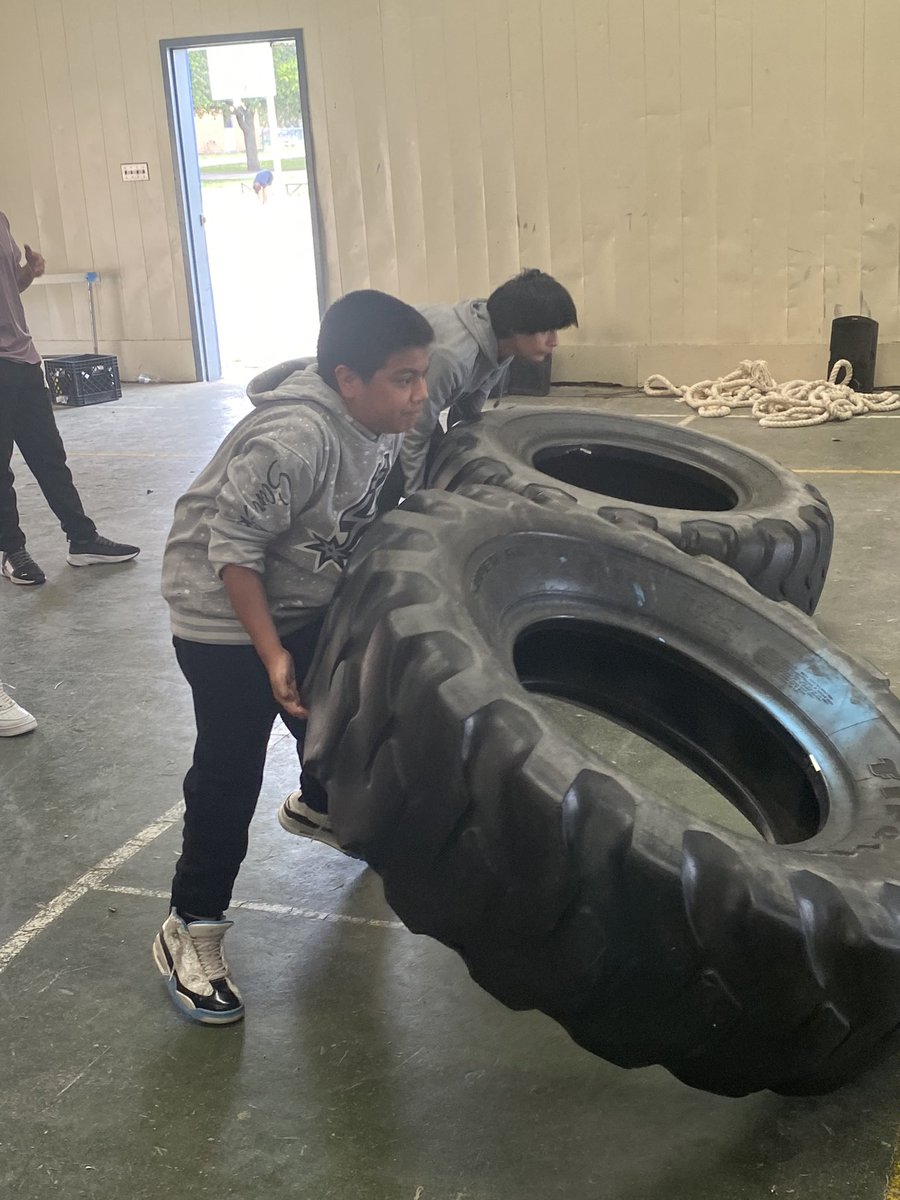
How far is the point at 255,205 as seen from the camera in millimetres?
18891

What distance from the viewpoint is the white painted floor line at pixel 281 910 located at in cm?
244

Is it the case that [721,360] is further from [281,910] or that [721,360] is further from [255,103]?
[255,103]

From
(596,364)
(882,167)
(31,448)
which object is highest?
(882,167)

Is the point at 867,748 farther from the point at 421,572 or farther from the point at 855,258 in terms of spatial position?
the point at 855,258

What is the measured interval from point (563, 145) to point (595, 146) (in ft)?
0.78

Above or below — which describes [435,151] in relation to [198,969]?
above

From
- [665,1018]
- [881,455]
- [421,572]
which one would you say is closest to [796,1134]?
[665,1018]

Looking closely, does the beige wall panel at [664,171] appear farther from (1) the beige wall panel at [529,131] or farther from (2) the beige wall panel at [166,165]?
(2) the beige wall panel at [166,165]

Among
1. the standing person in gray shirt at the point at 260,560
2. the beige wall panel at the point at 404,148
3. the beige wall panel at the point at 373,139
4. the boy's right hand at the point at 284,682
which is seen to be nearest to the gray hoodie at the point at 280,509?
the standing person in gray shirt at the point at 260,560

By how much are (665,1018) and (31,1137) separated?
3.34 feet

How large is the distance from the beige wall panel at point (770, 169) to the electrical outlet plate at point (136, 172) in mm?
4988

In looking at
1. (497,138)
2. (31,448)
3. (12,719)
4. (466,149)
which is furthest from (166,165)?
(12,719)

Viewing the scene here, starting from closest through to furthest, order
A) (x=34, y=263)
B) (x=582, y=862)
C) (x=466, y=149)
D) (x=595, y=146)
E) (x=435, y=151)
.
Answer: (x=582, y=862) < (x=34, y=263) < (x=595, y=146) < (x=466, y=149) < (x=435, y=151)

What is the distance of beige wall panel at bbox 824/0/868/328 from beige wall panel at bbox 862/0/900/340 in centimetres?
4
